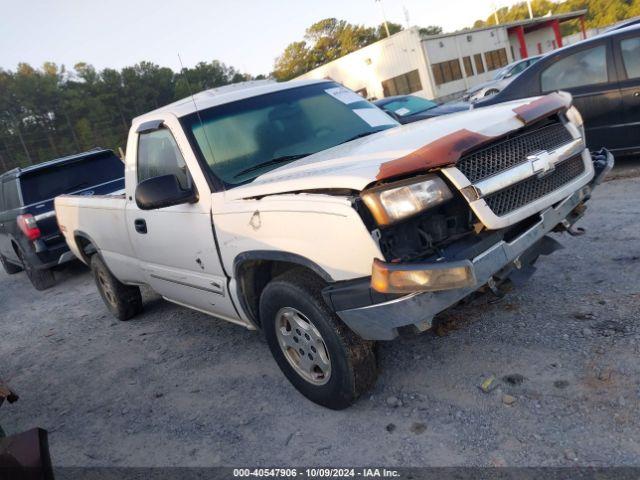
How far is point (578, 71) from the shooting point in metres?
6.30

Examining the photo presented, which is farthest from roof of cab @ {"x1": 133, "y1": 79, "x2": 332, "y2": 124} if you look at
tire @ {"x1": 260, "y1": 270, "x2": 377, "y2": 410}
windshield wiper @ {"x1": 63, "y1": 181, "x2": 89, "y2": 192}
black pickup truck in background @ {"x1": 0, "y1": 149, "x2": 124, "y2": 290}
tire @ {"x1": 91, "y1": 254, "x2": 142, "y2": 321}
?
windshield wiper @ {"x1": 63, "y1": 181, "x2": 89, "y2": 192}

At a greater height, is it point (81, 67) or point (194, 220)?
point (81, 67)

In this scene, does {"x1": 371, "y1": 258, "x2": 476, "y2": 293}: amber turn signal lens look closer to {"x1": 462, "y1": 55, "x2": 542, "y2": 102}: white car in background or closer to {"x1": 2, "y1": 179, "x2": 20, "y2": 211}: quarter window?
{"x1": 2, "y1": 179, "x2": 20, "y2": 211}: quarter window

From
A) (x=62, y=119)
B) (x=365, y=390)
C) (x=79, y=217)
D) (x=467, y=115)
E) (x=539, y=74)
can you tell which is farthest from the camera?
(x=62, y=119)

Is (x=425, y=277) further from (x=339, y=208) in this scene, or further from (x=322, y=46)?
(x=322, y=46)

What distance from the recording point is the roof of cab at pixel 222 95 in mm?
3674

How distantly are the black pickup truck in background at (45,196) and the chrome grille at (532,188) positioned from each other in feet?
21.0

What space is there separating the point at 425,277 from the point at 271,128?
1.82 meters

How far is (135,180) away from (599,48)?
17.8 feet

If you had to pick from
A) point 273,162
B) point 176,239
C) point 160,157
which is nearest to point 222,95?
point 160,157

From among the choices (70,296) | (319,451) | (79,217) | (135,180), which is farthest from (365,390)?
(70,296)

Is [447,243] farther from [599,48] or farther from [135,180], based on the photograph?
[599,48]

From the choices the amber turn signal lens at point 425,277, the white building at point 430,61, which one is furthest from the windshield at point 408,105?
the white building at point 430,61

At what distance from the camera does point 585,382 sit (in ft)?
8.66
